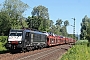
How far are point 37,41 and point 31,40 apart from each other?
4.73 metres

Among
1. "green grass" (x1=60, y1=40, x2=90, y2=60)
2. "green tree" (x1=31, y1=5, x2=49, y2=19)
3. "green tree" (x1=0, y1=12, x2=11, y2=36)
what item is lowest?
"green grass" (x1=60, y1=40, x2=90, y2=60)

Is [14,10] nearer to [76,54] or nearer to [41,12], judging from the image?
[41,12]

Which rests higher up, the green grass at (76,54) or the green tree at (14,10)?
the green tree at (14,10)

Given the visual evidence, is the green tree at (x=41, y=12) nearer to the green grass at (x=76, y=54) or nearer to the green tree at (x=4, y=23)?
the green tree at (x=4, y=23)

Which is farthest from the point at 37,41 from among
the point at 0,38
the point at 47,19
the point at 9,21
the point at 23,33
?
the point at 47,19

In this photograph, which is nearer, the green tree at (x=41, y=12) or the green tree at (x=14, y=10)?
the green tree at (x=14, y=10)

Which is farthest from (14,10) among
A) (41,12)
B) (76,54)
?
(76,54)

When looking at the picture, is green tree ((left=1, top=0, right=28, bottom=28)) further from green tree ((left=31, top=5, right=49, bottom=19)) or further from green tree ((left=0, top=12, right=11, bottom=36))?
green tree ((left=31, top=5, right=49, bottom=19))

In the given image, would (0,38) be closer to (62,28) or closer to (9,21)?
(9,21)

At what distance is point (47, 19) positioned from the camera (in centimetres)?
12688

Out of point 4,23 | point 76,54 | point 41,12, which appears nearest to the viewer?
point 76,54

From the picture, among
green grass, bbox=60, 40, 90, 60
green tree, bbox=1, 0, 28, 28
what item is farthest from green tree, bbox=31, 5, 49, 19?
green grass, bbox=60, 40, 90, 60

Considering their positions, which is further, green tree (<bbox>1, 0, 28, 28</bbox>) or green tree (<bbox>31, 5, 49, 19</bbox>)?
green tree (<bbox>31, 5, 49, 19</bbox>)

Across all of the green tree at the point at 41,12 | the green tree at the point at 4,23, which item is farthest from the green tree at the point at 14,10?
the green tree at the point at 41,12
